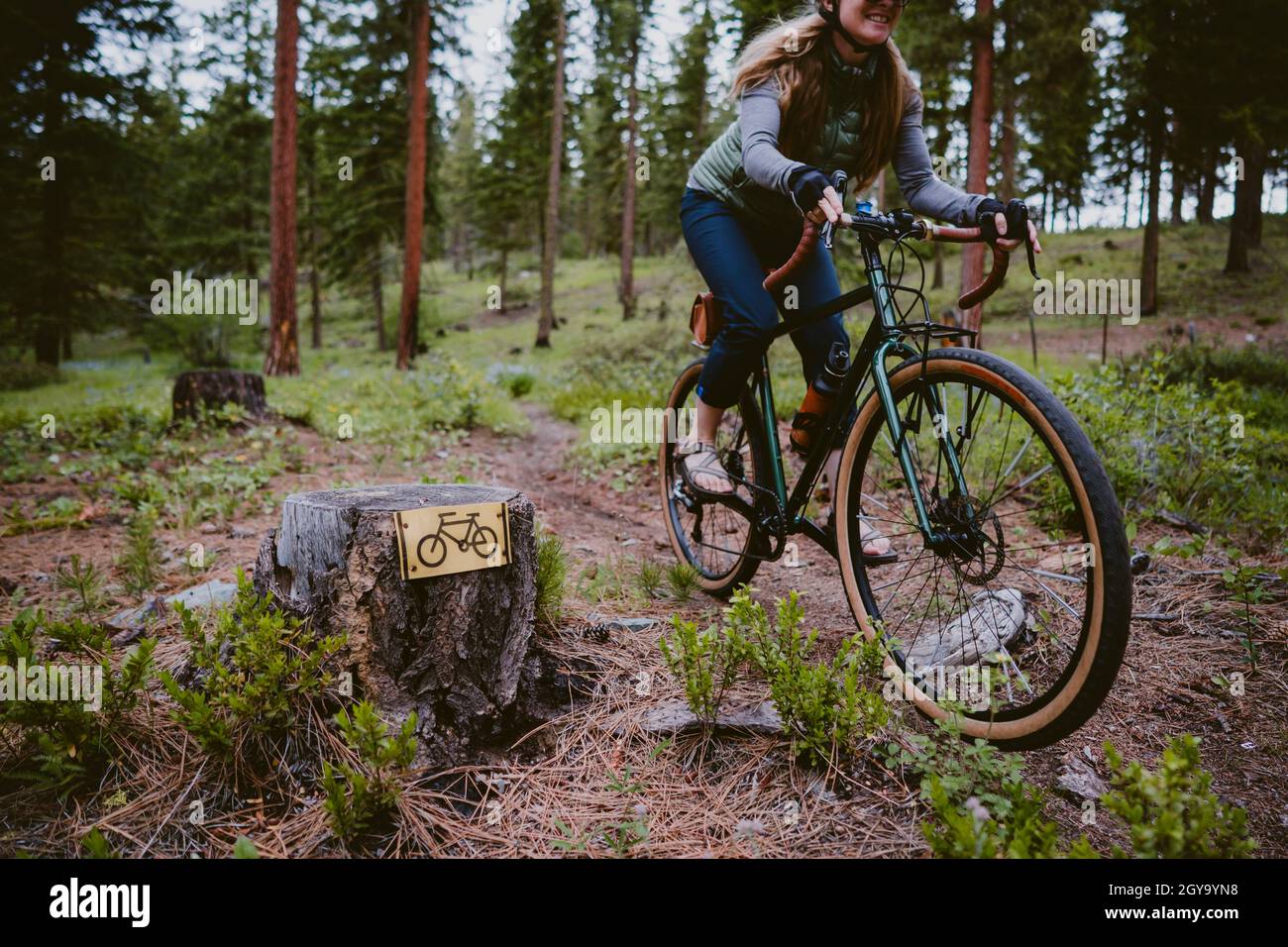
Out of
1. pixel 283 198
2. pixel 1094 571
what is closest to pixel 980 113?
pixel 1094 571

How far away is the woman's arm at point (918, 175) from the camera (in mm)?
2338

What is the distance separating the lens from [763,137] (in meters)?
2.31

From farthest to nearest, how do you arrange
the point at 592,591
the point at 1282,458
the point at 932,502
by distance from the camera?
1. the point at 1282,458
2. the point at 592,591
3. the point at 932,502

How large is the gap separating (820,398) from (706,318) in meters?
0.67

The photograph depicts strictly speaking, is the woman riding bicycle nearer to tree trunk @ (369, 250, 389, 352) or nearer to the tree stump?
the tree stump

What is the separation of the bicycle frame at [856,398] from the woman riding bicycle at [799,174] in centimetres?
18

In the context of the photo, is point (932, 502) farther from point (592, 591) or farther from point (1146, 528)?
point (1146, 528)

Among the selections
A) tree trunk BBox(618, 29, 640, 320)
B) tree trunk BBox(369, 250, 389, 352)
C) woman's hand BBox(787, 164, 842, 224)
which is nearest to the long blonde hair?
woman's hand BBox(787, 164, 842, 224)

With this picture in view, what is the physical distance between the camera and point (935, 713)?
1.86 meters

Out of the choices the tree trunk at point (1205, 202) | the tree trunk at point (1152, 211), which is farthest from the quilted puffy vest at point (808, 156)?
the tree trunk at point (1205, 202)

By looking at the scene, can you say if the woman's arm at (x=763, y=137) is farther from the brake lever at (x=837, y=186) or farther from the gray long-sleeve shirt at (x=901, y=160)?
the brake lever at (x=837, y=186)
